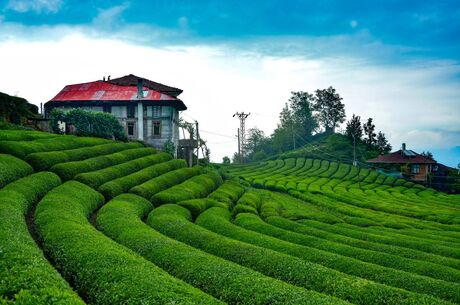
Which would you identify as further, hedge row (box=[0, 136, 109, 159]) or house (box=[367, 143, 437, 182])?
house (box=[367, 143, 437, 182])

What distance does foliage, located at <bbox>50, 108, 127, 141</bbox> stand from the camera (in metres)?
64.7

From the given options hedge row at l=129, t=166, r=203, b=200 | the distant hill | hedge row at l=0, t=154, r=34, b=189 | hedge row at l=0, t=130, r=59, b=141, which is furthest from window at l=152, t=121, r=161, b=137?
the distant hill

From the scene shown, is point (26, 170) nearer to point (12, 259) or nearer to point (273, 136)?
point (12, 259)

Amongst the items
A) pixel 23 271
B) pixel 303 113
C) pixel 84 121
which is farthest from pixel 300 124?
pixel 23 271

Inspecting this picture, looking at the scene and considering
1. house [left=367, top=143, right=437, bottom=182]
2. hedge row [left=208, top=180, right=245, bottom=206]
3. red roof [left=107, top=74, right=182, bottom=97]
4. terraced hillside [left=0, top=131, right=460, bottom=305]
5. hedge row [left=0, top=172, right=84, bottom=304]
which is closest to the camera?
hedge row [left=0, top=172, right=84, bottom=304]

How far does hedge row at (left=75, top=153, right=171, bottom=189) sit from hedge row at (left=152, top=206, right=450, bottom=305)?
11.0 m

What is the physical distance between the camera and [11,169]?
34844 millimetres

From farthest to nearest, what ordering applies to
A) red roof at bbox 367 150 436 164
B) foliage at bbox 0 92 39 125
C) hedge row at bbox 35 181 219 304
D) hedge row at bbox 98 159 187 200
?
red roof at bbox 367 150 436 164 → foliage at bbox 0 92 39 125 → hedge row at bbox 98 159 187 200 → hedge row at bbox 35 181 219 304

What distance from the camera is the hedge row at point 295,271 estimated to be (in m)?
19.2

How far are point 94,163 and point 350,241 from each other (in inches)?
985

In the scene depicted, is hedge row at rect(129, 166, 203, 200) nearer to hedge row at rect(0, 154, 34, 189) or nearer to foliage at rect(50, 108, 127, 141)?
hedge row at rect(0, 154, 34, 189)

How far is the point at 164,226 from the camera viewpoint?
30.5 m

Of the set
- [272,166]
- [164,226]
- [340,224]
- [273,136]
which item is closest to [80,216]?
[164,226]

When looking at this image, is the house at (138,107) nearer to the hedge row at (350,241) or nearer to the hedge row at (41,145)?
the hedge row at (41,145)
